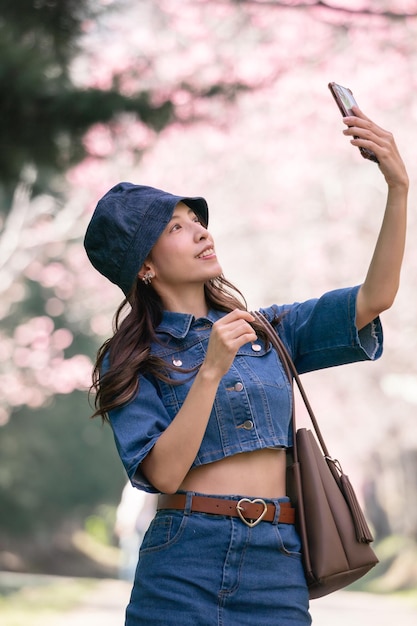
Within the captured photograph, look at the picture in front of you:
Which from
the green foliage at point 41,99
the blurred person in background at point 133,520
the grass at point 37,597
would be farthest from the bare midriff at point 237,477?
the blurred person in background at point 133,520

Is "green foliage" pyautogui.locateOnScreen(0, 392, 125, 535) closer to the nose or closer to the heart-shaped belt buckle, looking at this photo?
the nose

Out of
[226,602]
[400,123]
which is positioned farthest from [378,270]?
[400,123]

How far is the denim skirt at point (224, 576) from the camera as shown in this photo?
6.34ft

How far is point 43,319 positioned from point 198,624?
9525mm

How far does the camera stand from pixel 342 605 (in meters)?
7.55

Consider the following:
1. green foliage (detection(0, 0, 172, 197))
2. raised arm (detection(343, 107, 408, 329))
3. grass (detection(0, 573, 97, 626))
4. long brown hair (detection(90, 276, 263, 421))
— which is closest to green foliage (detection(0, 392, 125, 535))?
grass (detection(0, 573, 97, 626))

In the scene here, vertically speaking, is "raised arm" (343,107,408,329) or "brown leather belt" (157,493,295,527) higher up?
"raised arm" (343,107,408,329)

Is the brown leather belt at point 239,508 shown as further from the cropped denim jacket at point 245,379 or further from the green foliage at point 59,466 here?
the green foliage at point 59,466

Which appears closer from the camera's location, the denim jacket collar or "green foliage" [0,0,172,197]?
the denim jacket collar

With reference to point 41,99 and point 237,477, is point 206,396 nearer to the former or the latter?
point 237,477

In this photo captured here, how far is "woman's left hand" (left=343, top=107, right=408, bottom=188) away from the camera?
191 centimetres

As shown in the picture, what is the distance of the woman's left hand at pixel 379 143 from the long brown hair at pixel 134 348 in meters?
0.41

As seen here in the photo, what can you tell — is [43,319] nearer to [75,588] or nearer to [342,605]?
[75,588]

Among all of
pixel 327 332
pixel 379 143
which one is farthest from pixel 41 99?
pixel 379 143
